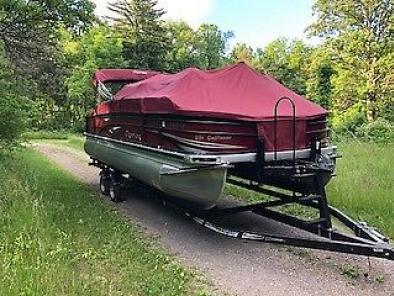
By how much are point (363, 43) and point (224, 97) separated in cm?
2581

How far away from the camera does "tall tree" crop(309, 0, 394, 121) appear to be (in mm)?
30438

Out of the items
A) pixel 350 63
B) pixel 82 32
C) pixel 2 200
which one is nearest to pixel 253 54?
pixel 350 63

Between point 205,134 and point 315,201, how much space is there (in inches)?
68.7

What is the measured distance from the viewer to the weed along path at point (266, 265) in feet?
17.7

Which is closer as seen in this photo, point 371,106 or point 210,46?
point 371,106

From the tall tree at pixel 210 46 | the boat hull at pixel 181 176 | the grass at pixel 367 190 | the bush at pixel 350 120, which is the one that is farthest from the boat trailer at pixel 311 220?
the tall tree at pixel 210 46

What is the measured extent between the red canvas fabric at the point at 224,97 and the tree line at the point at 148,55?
185 inches

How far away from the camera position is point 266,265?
614 cm

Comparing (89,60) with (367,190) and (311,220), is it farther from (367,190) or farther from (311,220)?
(311,220)

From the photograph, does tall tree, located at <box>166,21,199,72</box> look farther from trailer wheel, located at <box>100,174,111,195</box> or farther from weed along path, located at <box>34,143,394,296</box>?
weed along path, located at <box>34,143,394,296</box>

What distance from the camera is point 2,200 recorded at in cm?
789

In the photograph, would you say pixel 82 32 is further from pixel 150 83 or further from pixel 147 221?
pixel 147 221

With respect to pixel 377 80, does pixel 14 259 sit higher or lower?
lower

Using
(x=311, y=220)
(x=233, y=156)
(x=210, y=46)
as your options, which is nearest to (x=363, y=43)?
(x=311, y=220)
